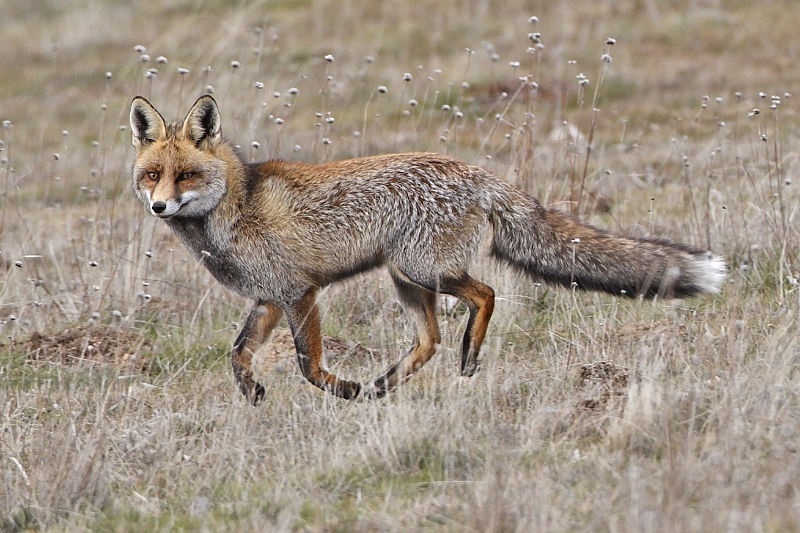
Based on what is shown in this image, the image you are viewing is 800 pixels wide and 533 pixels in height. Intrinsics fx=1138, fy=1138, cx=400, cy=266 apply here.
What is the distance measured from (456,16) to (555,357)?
52.5 ft

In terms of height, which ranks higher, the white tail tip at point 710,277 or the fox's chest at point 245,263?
the white tail tip at point 710,277

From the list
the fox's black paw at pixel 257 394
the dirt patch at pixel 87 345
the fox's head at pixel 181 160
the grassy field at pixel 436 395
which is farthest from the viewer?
the dirt patch at pixel 87 345

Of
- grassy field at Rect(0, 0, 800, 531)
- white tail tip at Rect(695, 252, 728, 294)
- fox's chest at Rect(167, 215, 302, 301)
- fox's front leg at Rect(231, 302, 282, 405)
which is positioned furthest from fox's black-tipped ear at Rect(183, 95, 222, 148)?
white tail tip at Rect(695, 252, 728, 294)

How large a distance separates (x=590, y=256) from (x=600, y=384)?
0.87 meters

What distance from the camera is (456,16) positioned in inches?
861

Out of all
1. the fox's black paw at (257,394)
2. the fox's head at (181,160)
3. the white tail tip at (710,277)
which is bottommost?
the fox's black paw at (257,394)

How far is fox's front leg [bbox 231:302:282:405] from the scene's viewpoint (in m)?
6.58

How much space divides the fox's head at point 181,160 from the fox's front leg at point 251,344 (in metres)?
0.70

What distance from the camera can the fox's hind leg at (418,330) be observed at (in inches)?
263

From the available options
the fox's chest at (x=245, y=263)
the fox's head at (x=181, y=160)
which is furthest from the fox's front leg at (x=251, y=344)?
the fox's head at (x=181, y=160)

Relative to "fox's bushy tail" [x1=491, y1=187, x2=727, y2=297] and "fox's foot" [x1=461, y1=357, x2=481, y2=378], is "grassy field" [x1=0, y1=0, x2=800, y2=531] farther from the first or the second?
"fox's bushy tail" [x1=491, y1=187, x2=727, y2=297]

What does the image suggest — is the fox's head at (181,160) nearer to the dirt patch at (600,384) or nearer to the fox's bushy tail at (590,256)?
the fox's bushy tail at (590,256)

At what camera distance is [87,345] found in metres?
7.55

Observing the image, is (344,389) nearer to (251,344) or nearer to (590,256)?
(251,344)
